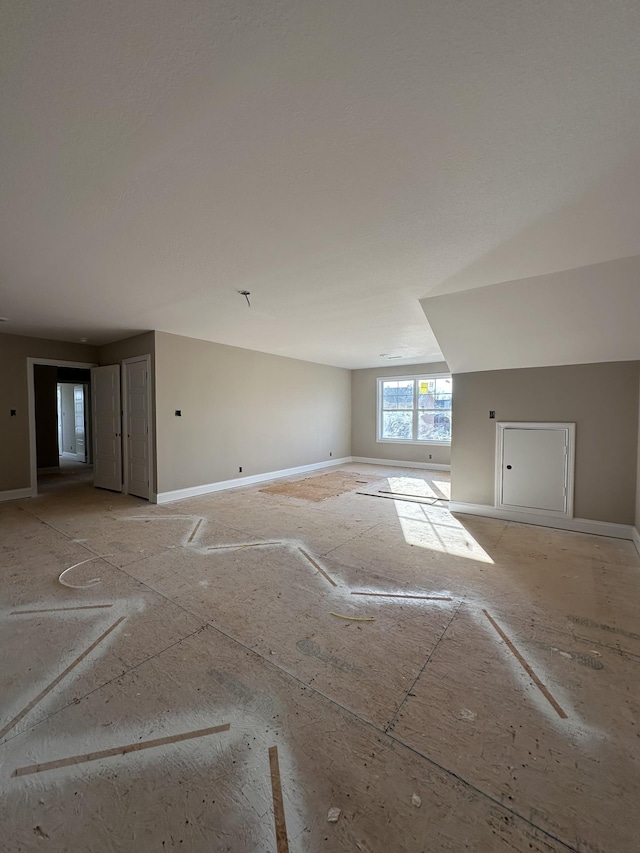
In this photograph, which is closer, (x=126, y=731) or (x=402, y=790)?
(x=402, y=790)

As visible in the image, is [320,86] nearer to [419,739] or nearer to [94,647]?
[419,739]

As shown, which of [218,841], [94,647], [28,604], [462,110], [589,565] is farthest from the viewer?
[589,565]

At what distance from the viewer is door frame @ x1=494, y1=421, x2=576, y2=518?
4.07 meters

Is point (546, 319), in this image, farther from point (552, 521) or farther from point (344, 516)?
point (344, 516)

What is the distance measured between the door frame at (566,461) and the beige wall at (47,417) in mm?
9234

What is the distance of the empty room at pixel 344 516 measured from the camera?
3.80 ft

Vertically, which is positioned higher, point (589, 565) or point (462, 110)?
point (462, 110)

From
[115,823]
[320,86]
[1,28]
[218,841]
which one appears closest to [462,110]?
[320,86]

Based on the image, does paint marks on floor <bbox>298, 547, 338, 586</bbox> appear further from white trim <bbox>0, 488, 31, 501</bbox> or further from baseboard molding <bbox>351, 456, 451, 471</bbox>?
baseboard molding <bbox>351, 456, 451, 471</bbox>

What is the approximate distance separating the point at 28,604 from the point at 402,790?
8.81 feet

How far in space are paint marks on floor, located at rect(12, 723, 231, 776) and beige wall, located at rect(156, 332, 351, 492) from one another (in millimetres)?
4083

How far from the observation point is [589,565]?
3133mm

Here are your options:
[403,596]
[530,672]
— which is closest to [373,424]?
[403,596]

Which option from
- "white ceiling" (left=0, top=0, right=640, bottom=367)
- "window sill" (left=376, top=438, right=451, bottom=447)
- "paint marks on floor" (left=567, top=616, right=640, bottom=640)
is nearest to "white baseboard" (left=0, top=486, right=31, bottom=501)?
"white ceiling" (left=0, top=0, right=640, bottom=367)
